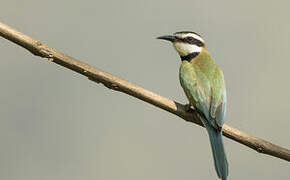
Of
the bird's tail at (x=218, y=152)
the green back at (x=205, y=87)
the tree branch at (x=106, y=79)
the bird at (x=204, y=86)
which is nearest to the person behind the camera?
the tree branch at (x=106, y=79)

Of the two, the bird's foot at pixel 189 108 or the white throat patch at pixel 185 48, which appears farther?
the white throat patch at pixel 185 48

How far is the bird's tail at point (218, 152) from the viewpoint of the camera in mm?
3039

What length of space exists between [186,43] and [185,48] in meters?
0.04

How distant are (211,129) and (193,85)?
1.34 feet

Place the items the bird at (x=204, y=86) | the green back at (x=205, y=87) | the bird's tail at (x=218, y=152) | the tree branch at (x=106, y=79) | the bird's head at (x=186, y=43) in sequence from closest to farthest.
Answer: the tree branch at (x=106, y=79)
the bird's tail at (x=218, y=152)
the bird at (x=204, y=86)
the green back at (x=205, y=87)
the bird's head at (x=186, y=43)

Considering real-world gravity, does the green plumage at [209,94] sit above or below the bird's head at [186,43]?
below

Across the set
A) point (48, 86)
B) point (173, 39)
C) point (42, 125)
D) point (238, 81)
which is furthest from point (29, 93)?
point (173, 39)

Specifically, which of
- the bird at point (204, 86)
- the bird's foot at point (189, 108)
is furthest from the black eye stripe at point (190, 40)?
the bird's foot at point (189, 108)

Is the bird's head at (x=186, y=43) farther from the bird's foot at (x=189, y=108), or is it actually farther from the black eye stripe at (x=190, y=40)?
the bird's foot at (x=189, y=108)

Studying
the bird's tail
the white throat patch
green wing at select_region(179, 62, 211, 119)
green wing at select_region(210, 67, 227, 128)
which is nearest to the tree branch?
the bird's tail

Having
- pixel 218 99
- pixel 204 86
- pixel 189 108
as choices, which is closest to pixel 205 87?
pixel 204 86

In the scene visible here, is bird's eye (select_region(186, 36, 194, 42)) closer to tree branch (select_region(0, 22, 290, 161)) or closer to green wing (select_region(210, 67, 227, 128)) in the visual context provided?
green wing (select_region(210, 67, 227, 128))

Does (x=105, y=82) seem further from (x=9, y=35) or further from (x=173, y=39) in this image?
(x=173, y=39)

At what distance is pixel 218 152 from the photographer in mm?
3137
